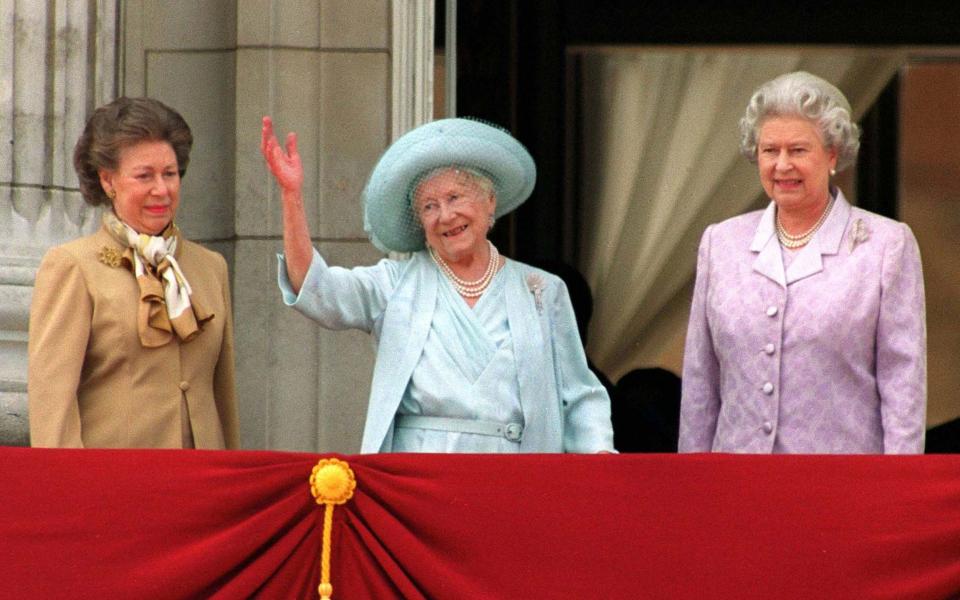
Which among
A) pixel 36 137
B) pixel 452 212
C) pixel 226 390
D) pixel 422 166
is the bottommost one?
pixel 226 390

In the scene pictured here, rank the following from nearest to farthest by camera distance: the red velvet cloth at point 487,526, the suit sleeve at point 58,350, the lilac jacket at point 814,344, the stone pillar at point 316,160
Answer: the red velvet cloth at point 487,526, the suit sleeve at point 58,350, the lilac jacket at point 814,344, the stone pillar at point 316,160

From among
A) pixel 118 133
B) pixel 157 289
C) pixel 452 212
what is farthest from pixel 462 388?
pixel 118 133

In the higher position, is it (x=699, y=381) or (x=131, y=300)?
(x=131, y=300)

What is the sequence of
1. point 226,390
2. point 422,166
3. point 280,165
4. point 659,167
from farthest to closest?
point 659,167 → point 226,390 → point 422,166 → point 280,165

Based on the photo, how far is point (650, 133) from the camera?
988 centimetres

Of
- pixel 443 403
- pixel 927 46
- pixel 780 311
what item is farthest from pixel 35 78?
pixel 927 46

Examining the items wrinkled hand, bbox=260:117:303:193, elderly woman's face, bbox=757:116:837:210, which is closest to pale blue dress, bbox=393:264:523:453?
wrinkled hand, bbox=260:117:303:193

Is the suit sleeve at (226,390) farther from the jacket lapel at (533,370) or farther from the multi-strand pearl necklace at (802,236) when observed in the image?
the multi-strand pearl necklace at (802,236)

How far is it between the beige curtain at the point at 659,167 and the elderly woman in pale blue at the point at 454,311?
4016 mm

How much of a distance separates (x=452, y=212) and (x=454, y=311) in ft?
0.79

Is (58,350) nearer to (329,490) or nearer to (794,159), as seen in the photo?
(329,490)

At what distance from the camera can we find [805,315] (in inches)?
227

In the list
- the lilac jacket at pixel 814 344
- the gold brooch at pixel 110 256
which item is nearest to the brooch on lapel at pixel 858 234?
the lilac jacket at pixel 814 344

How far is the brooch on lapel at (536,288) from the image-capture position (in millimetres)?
5793
